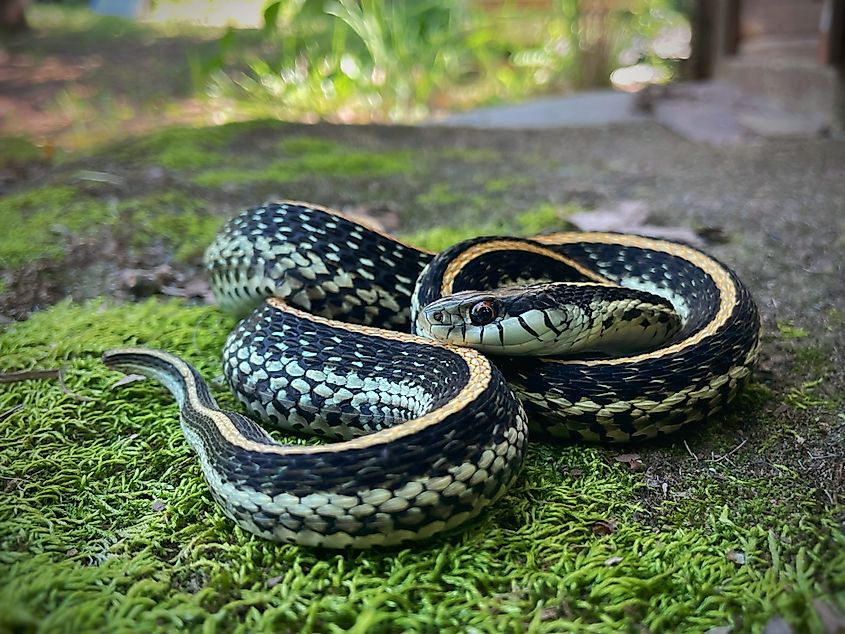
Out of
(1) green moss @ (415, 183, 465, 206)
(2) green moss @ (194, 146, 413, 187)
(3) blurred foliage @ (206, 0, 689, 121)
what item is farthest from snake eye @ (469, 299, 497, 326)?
(3) blurred foliage @ (206, 0, 689, 121)

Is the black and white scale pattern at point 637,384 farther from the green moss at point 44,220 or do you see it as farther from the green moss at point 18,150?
the green moss at point 18,150

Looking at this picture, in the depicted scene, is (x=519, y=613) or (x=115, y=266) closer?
(x=519, y=613)

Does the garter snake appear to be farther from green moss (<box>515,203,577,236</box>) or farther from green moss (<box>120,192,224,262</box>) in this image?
green moss (<box>120,192,224,262</box>)

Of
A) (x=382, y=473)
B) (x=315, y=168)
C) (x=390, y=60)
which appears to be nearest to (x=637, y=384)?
(x=382, y=473)

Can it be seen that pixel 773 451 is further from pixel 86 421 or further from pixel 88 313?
pixel 88 313

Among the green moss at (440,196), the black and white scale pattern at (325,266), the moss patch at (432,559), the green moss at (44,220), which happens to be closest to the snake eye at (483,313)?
the moss patch at (432,559)

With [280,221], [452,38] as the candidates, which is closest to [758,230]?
[280,221]

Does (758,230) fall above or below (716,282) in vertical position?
below
